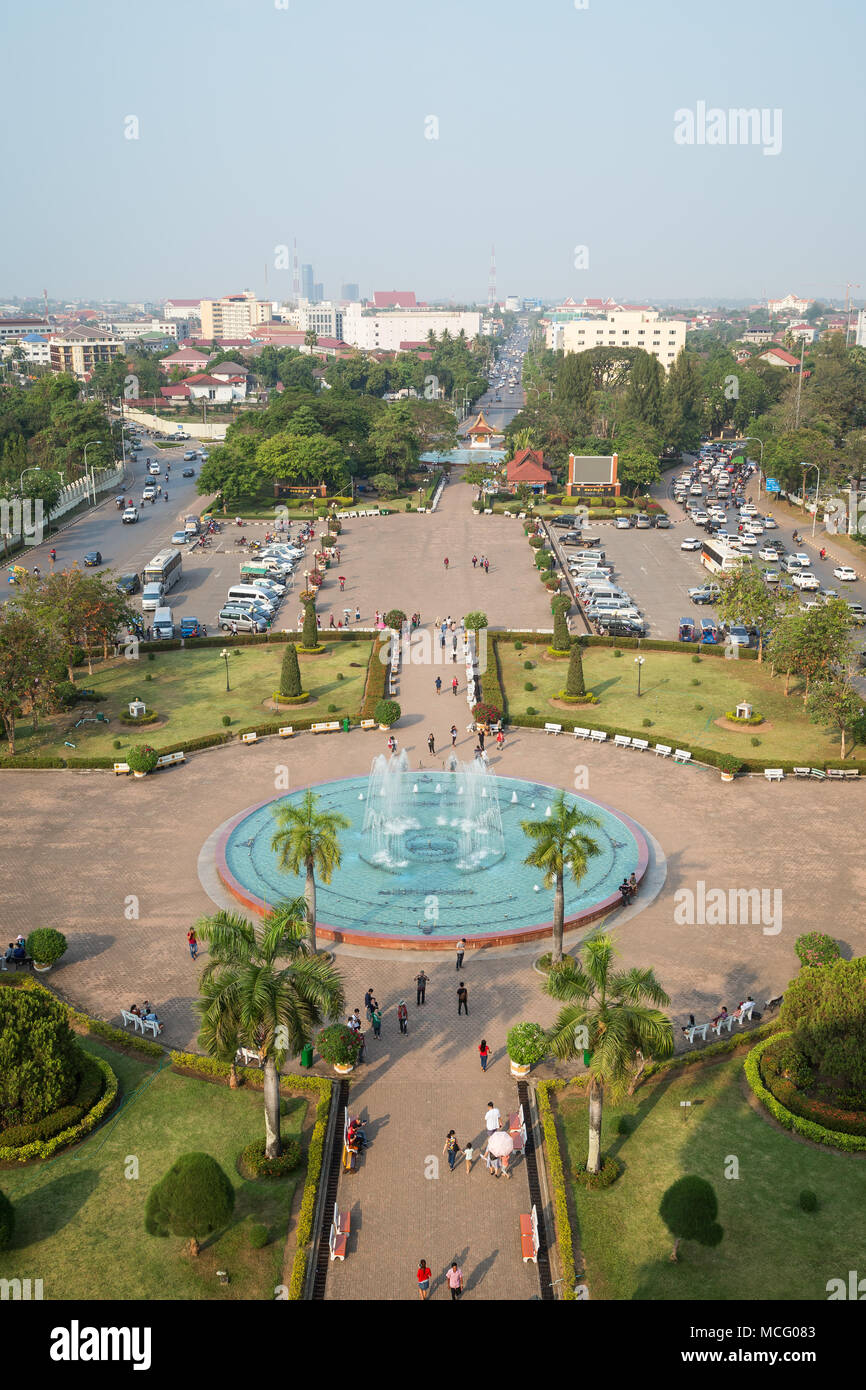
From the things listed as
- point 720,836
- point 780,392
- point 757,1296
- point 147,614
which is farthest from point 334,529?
point 780,392

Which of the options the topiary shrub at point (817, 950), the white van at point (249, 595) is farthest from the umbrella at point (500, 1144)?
the white van at point (249, 595)

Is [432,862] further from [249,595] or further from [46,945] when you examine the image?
[249,595]

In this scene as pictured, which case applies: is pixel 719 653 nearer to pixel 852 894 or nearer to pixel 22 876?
pixel 852 894

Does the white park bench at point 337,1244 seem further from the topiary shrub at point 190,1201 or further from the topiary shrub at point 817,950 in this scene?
the topiary shrub at point 817,950

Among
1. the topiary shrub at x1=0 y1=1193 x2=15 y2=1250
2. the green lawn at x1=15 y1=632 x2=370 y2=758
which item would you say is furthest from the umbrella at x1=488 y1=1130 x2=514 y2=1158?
the green lawn at x1=15 y1=632 x2=370 y2=758

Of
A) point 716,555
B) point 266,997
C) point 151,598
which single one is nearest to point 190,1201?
point 266,997

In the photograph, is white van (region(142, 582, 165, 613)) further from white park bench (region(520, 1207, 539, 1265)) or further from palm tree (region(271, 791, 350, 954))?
white park bench (region(520, 1207, 539, 1265))
